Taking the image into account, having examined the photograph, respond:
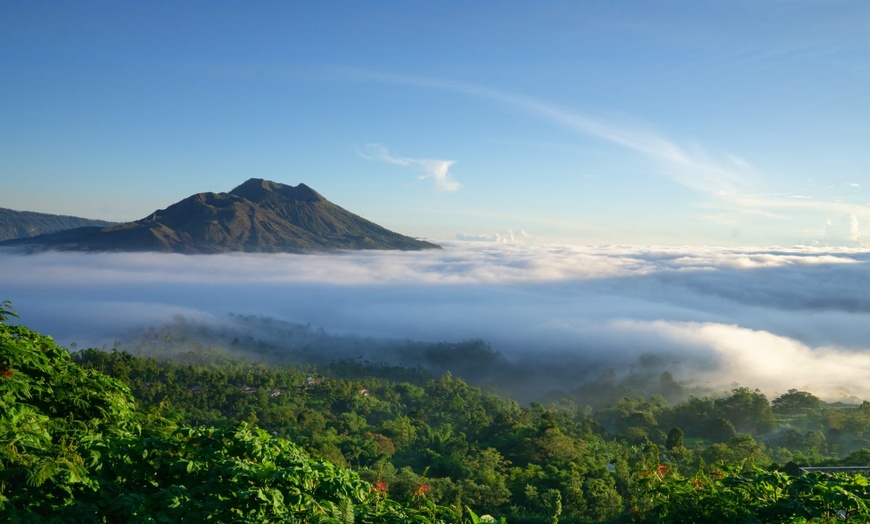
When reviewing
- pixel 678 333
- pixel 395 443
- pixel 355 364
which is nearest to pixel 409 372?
pixel 355 364

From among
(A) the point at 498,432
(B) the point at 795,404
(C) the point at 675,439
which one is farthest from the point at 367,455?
(B) the point at 795,404

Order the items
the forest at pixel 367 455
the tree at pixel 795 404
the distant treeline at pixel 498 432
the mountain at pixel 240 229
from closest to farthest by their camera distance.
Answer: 1. the forest at pixel 367 455
2. the distant treeline at pixel 498 432
3. the tree at pixel 795 404
4. the mountain at pixel 240 229

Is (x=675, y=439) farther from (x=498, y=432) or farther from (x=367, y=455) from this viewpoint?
(x=367, y=455)

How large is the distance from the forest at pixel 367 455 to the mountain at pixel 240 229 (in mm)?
126070

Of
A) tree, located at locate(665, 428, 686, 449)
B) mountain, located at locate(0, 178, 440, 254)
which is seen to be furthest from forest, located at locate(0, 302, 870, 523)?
mountain, located at locate(0, 178, 440, 254)

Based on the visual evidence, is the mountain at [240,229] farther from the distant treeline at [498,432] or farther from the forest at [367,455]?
the forest at [367,455]

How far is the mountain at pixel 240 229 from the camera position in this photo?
Result: 17425cm

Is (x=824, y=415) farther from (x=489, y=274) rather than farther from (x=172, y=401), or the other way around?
(x=489, y=274)

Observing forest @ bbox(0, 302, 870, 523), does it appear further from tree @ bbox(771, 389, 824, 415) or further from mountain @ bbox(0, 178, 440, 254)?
mountain @ bbox(0, 178, 440, 254)

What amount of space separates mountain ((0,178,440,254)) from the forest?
12607 centimetres

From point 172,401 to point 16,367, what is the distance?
135 ft

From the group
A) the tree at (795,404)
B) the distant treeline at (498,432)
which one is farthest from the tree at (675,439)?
the tree at (795,404)

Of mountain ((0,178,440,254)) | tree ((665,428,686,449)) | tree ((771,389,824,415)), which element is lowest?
tree ((771,389,824,415))

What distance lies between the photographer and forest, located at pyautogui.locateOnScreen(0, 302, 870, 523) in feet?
13.1
